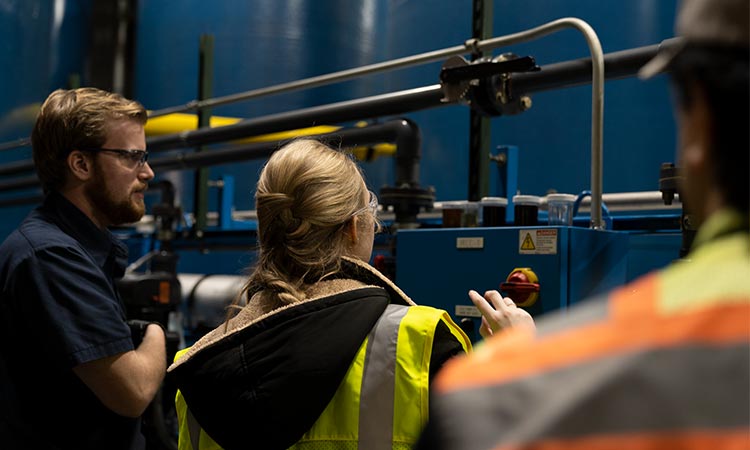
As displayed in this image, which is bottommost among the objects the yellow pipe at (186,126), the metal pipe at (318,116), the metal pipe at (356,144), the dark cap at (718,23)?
the dark cap at (718,23)

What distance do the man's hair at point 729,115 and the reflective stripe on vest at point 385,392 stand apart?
24.7 inches

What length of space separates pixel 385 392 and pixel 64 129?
3.14ft

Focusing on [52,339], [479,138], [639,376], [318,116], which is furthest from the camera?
[318,116]

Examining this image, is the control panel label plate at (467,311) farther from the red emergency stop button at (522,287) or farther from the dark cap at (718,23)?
the dark cap at (718,23)

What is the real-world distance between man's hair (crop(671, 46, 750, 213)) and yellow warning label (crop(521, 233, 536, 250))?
1.17 m

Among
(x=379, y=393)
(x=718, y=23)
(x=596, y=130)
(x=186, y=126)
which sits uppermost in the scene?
(x=186, y=126)

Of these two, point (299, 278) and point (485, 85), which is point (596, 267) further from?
point (299, 278)

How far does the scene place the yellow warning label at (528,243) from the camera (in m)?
1.57

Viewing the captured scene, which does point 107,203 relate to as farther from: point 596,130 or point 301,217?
point 596,130

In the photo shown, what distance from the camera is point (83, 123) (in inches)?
63.2

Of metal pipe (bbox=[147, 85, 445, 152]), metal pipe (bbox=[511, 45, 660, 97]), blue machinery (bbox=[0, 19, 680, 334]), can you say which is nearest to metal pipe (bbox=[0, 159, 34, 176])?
metal pipe (bbox=[147, 85, 445, 152])

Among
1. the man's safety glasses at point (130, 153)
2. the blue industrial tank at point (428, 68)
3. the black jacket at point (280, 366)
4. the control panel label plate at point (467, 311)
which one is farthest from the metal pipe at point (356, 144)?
the black jacket at point (280, 366)

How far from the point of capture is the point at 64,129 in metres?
1.60

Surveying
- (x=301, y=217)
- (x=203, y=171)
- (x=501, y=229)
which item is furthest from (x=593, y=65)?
(x=203, y=171)
